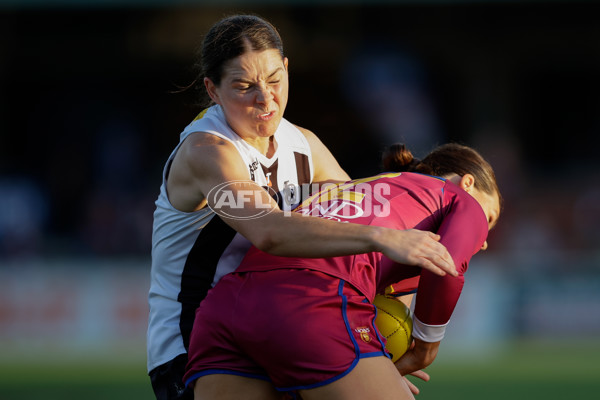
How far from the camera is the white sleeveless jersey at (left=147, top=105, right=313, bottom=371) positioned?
313 centimetres

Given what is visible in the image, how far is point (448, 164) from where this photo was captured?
345 cm

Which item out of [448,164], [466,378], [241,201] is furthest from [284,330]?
[466,378]

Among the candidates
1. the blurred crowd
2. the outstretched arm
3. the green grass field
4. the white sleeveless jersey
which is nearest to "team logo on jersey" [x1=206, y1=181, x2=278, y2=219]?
the outstretched arm

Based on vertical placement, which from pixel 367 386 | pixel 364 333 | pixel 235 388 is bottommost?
pixel 235 388

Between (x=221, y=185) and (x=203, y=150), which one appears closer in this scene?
(x=221, y=185)

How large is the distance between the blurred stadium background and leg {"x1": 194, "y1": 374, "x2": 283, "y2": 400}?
460 cm

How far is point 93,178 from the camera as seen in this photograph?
11633 millimetres

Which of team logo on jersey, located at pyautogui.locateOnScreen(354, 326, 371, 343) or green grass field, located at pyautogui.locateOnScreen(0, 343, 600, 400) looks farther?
green grass field, located at pyautogui.locateOnScreen(0, 343, 600, 400)

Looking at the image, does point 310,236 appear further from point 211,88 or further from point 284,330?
point 211,88

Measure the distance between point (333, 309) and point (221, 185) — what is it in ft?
1.94

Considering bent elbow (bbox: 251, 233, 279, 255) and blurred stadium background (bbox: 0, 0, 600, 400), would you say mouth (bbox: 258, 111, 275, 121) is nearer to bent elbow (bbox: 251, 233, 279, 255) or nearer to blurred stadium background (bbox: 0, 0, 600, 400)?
bent elbow (bbox: 251, 233, 279, 255)

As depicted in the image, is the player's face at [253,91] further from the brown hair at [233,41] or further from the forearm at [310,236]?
the forearm at [310,236]

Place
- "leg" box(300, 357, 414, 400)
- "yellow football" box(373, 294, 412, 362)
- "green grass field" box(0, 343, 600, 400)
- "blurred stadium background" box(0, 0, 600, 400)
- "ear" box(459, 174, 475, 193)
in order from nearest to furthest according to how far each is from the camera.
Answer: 1. "leg" box(300, 357, 414, 400)
2. "yellow football" box(373, 294, 412, 362)
3. "ear" box(459, 174, 475, 193)
4. "green grass field" box(0, 343, 600, 400)
5. "blurred stadium background" box(0, 0, 600, 400)

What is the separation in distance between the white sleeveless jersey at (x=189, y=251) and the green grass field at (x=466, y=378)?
369 centimetres
